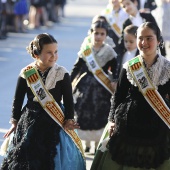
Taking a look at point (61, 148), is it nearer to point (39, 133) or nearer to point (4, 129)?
point (39, 133)

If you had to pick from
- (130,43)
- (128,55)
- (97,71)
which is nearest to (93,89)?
(97,71)

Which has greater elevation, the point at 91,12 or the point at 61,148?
the point at 61,148

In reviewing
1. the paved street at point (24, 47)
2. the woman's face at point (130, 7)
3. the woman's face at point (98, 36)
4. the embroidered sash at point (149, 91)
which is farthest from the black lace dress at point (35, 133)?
the woman's face at point (130, 7)

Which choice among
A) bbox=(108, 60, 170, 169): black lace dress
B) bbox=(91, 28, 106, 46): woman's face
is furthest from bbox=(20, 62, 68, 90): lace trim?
bbox=(91, 28, 106, 46): woman's face

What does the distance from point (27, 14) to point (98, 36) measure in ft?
42.4

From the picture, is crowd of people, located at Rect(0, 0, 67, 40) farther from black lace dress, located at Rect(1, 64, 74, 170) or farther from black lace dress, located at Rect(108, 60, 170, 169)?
black lace dress, located at Rect(108, 60, 170, 169)

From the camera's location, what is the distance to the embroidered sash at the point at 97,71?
859 centimetres

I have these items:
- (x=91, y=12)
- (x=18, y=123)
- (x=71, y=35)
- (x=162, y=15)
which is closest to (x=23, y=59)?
(x=162, y=15)

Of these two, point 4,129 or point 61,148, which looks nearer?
point 61,148

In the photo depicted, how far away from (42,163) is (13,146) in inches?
11.9

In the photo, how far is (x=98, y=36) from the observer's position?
866 cm

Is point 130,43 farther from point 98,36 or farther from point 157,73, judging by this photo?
point 157,73

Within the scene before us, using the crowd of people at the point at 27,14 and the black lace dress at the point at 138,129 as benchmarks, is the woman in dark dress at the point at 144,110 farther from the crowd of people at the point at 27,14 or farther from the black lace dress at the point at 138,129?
the crowd of people at the point at 27,14

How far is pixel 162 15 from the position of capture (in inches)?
626
